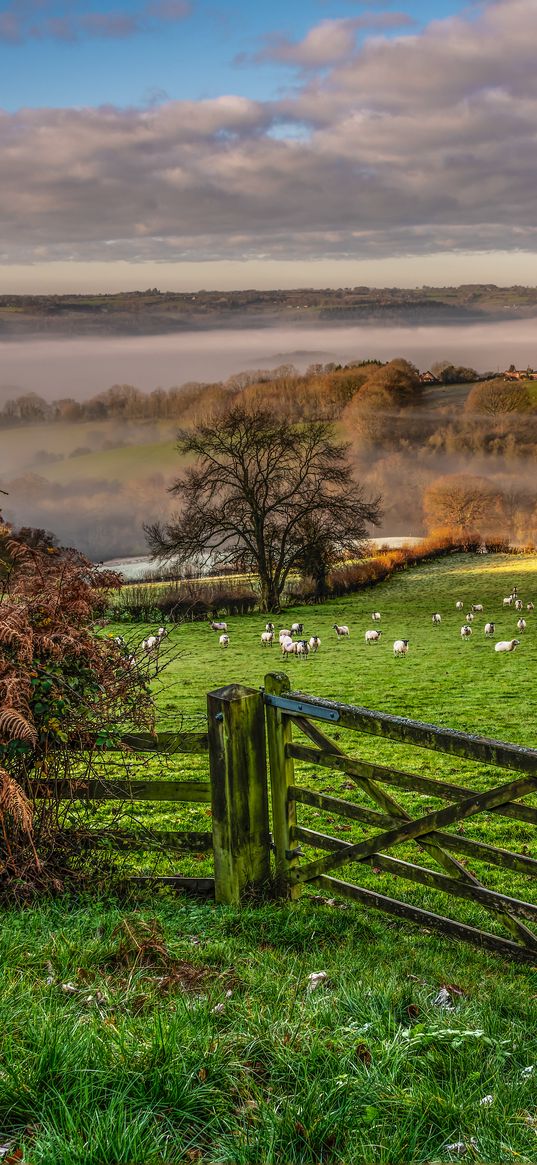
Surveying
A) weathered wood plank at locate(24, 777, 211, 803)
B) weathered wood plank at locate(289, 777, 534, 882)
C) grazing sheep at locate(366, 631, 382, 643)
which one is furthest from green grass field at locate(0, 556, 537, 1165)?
grazing sheep at locate(366, 631, 382, 643)

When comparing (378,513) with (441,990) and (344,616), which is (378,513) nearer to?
(344,616)

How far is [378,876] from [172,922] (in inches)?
153

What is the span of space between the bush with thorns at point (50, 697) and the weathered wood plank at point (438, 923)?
1.85 m

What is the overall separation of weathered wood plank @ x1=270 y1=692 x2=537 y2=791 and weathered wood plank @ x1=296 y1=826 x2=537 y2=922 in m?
0.80

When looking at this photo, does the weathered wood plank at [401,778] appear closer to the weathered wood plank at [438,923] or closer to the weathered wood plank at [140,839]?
the weathered wood plank at [438,923]

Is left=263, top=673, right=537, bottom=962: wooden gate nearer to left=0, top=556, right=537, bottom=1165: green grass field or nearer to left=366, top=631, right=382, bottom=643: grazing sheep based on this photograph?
left=0, top=556, right=537, bottom=1165: green grass field

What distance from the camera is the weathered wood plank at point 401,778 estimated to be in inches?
193

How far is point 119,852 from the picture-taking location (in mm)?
6457

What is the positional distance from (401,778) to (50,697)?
2463 millimetres

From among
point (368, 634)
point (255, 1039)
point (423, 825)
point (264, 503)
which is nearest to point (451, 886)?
point (423, 825)

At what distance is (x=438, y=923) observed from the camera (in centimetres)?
552

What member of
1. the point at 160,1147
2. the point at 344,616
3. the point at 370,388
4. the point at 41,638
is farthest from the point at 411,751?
the point at 370,388

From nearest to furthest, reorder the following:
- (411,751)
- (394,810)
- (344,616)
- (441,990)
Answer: (441,990) < (394,810) < (411,751) < (344,616)

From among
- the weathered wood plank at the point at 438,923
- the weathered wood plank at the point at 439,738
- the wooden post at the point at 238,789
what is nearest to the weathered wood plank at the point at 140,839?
the wooden post at the point at 238,789
